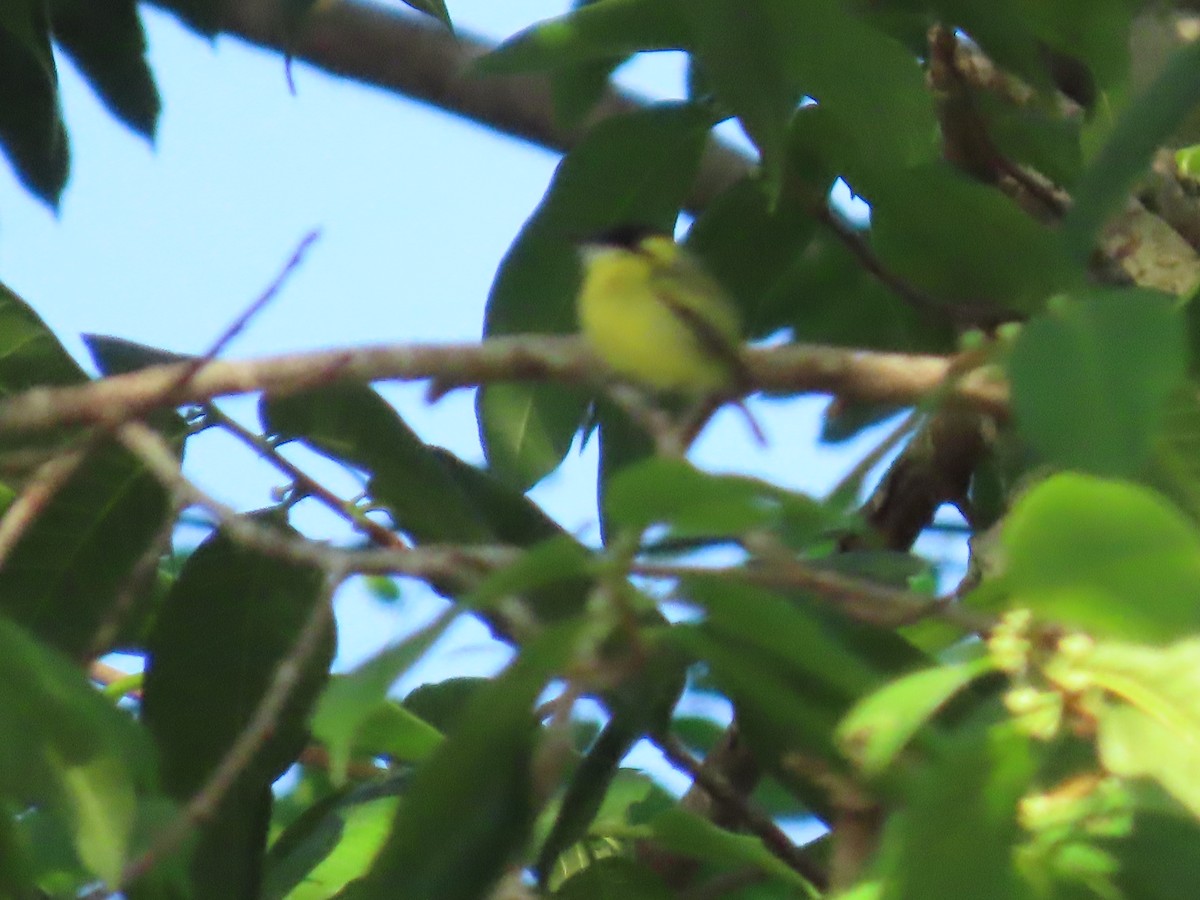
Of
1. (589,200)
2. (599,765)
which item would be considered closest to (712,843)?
(599,765)

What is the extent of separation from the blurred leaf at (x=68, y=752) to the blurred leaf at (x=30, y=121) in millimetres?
1469

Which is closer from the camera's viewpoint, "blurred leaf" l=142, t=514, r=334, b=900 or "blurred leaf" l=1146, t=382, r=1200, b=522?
"blurred leaf" l=1146, t=382, r=1200, b=522

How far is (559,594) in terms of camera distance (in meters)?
1.71

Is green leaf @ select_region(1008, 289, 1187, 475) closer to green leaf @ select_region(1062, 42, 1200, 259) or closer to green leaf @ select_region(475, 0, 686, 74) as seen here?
green leaf @ select_region(1062, 42, 1200, 259)

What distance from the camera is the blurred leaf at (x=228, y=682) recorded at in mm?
1694

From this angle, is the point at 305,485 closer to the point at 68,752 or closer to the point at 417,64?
the point at 68,752

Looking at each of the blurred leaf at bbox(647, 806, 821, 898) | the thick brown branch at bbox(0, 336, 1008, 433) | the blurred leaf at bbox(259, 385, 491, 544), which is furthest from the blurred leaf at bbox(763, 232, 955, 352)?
the blurred leaf at bbox(647, 806, 821, 898)

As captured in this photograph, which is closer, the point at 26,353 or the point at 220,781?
the point at 220,781

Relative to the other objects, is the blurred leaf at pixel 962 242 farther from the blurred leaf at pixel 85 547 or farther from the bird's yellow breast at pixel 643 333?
the blurred leaf at pixel 85 547

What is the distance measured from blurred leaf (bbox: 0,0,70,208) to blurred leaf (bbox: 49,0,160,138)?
0.34ft

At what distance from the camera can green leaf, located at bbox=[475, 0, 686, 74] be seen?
79.5 inches

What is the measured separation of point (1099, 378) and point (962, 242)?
2.94 feet

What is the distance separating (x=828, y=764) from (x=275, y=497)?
2.72 ft

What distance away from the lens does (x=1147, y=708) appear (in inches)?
41.7
